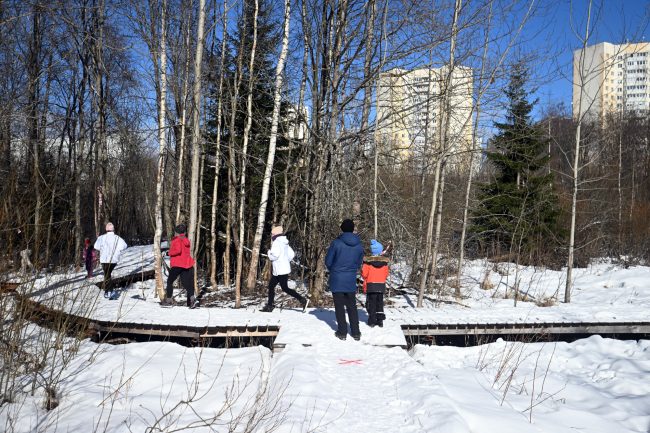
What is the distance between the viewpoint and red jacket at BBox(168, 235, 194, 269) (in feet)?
32.2

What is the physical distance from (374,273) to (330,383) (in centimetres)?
272

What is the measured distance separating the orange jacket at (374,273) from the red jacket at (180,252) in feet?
13.8

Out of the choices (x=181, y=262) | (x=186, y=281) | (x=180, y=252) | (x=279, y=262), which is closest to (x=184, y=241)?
(x=180, y=252)

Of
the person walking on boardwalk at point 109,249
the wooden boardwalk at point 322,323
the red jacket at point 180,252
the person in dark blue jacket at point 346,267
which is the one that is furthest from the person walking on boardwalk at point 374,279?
the person walking on boardwalk at point 109,249

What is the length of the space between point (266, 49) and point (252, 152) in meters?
3.24

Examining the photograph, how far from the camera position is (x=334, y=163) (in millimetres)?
10484

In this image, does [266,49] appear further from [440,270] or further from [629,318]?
[629,318]

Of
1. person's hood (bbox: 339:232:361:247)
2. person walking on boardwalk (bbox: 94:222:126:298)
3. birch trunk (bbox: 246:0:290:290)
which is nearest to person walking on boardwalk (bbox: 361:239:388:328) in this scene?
person's hood (bbox: 339:232:361:247)

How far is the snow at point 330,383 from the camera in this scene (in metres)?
4.39

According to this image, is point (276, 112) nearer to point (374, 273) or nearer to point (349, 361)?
point (374, 273)

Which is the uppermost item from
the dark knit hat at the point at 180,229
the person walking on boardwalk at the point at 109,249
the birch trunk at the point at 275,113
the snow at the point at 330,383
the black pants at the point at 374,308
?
the birch trunk at the point at 275,113

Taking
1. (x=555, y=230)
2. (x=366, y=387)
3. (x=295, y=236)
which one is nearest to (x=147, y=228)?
(x=295, y=236)

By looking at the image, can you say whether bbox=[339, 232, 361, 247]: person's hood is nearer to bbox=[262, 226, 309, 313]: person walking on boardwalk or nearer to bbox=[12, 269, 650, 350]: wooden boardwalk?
bbox=[12, 269, 650, 350]: wooden boardwalk

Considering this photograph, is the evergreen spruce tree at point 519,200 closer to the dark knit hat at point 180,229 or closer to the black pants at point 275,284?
the black pants at point 275,284
